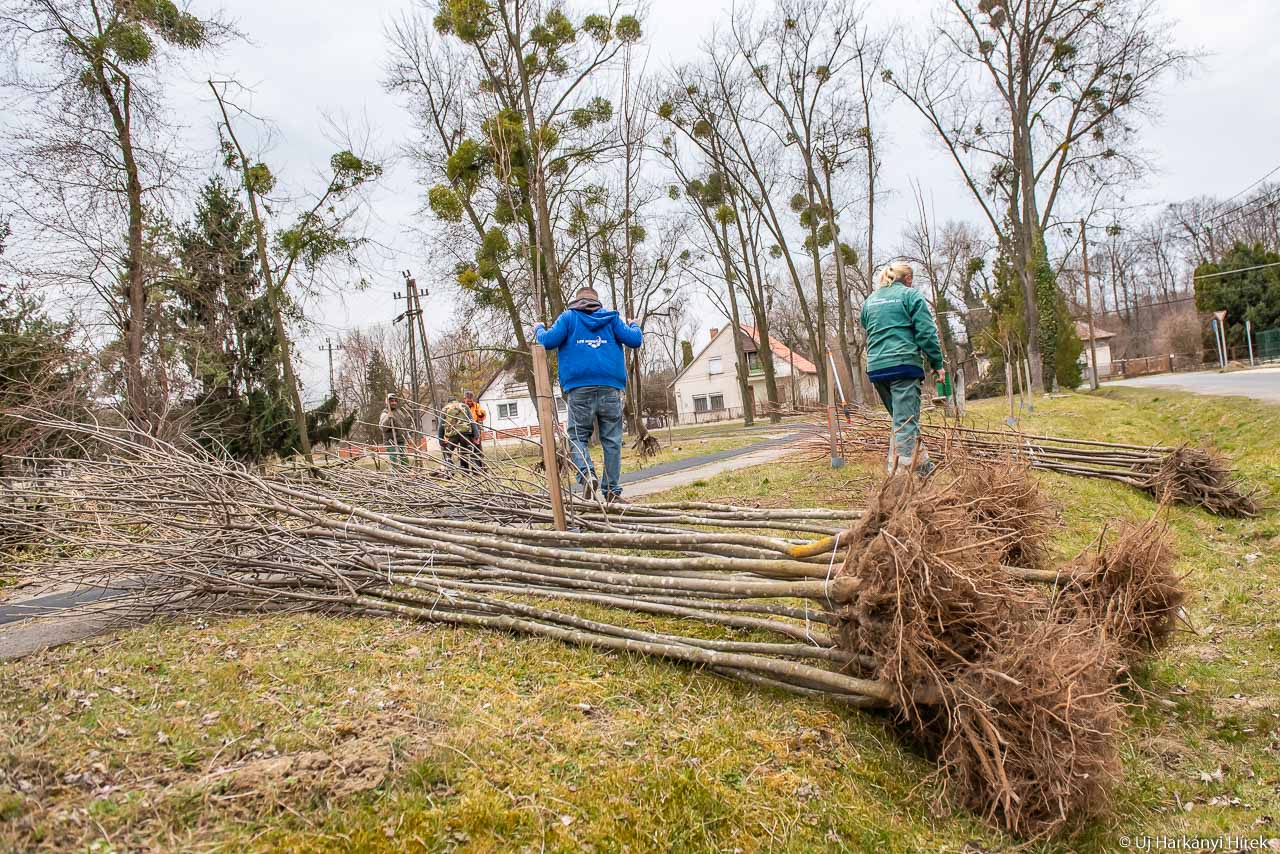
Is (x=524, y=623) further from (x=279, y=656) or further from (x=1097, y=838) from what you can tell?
(x=1097, y=838)

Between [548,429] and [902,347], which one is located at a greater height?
[902,347]

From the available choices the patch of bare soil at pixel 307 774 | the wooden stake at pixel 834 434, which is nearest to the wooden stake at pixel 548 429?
the patch of bare soil at pixel 307 774

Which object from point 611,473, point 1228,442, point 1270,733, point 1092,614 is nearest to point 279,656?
point 611,473

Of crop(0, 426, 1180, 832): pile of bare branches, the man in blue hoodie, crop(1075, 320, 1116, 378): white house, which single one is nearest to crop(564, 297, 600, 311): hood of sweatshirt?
the man in blue hoodie

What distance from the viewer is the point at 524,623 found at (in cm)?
357

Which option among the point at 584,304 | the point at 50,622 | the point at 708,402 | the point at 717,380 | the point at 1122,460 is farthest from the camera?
the point at 708,402

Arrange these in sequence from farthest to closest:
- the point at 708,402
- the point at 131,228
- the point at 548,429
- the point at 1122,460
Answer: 1. the point at 708,402
2. the point at 131,228
3. the point at 1122,460
4. the point at 548,429

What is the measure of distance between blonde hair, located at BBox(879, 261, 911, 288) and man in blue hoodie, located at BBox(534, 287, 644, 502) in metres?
2.14

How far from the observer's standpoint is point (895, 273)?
592 centimetres

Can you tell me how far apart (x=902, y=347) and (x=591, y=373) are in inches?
96.5

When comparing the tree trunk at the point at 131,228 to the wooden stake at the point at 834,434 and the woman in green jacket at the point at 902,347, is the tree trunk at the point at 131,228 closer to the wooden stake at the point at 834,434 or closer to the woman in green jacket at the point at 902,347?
the wooden stake at the point at 834,434

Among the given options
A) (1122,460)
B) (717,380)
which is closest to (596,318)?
(1122,460)

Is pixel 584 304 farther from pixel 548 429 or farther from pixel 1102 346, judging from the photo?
pixel 1102 346

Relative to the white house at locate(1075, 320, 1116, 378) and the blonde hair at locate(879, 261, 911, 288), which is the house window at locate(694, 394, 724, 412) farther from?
the blonde hair at locate(879, 261, 911, 288)
